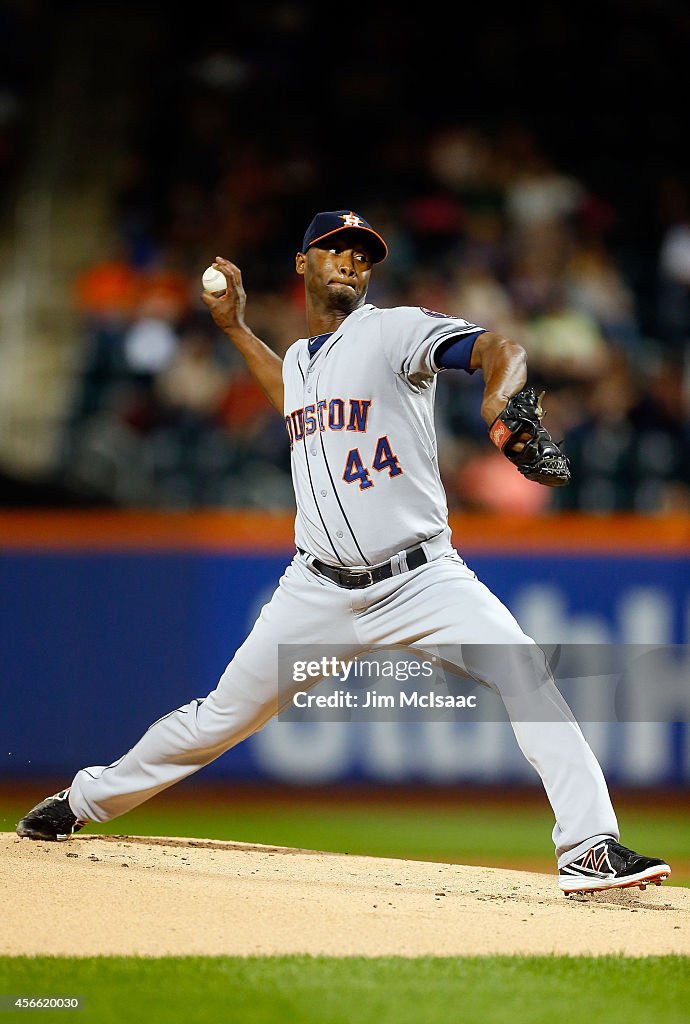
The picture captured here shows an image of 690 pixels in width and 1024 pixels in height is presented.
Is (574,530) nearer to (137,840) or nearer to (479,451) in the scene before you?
(479,451)

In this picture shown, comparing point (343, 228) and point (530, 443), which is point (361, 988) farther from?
point (343, 228)

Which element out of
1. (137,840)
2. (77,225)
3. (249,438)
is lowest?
(137,840)

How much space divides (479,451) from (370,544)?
13.5 ft

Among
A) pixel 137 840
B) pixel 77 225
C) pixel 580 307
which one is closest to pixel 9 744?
pixel 137 840

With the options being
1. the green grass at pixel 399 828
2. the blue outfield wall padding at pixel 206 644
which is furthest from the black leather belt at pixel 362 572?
the blue outfield wall padding at pixel 206 644

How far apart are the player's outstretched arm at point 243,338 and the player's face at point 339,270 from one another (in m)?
0.47

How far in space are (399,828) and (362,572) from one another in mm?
2427

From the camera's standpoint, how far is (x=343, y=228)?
4.39 metres

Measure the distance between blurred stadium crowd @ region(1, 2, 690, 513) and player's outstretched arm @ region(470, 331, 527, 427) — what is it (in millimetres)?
4252

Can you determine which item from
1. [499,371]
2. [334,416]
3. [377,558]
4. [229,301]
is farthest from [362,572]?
[229,301]

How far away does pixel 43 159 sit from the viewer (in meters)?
11.7

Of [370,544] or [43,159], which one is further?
[43,159]

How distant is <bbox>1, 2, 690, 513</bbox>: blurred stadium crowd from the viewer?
816 cm

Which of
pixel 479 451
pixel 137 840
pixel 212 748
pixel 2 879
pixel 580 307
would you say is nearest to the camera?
pixel 2 879
